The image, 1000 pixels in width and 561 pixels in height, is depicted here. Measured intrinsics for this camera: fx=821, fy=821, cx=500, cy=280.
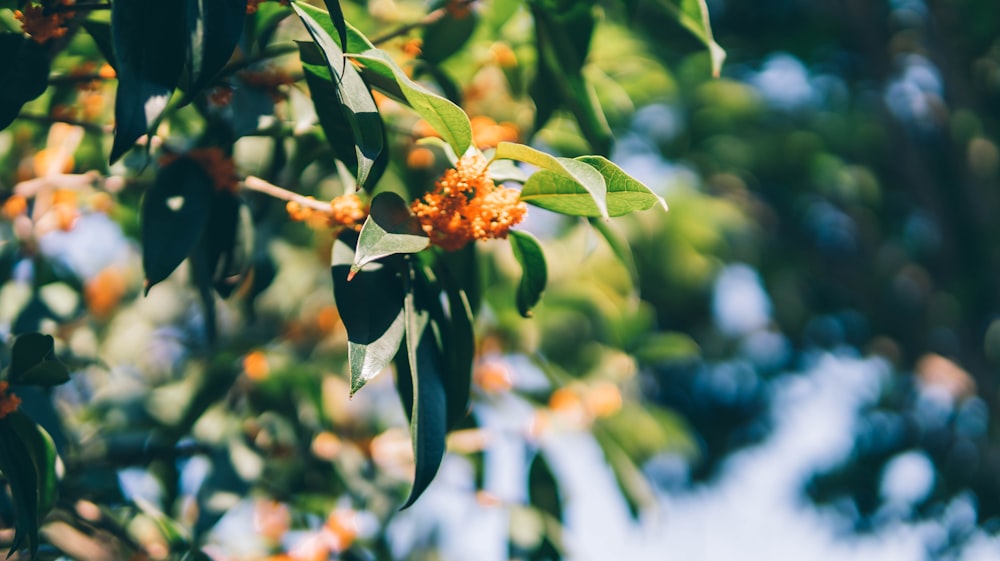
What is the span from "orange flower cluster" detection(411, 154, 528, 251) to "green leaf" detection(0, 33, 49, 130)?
450 mm

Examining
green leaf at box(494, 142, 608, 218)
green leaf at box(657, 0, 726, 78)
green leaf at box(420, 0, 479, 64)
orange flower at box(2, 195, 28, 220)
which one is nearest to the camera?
green leaf at box(494, 142, 608, 218)

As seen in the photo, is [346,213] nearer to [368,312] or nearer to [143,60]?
[368,312]

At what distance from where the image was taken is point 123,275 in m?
2.39

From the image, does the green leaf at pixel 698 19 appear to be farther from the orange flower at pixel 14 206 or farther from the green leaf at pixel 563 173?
the orange flower at pixel 14 206

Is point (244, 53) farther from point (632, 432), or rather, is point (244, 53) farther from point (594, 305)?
point (632, 432)

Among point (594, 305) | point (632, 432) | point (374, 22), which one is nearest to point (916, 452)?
point (632, 432)

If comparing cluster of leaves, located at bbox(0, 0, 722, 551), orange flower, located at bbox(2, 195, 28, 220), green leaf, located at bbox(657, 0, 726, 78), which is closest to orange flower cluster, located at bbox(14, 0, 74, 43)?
cluster of leaves, located at bbox(0, 0, 722, 551)

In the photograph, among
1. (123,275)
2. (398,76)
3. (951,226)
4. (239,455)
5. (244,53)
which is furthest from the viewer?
(951,226)

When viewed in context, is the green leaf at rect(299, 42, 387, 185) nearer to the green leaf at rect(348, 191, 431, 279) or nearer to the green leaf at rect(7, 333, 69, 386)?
the green leaf at rect(348, 191, 431, 279)

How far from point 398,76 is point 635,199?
270 millimetres

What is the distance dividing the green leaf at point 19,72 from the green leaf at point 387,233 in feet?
1.37

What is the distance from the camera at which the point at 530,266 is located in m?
0.96

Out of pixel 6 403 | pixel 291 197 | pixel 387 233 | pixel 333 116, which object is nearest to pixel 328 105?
pixel 333 116

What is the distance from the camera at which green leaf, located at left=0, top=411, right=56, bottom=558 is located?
87 centimetres
